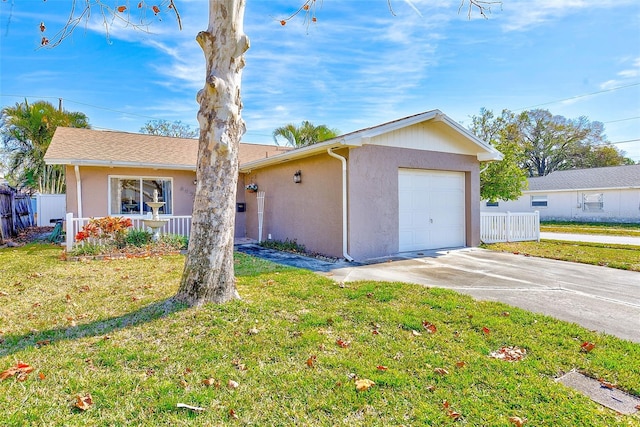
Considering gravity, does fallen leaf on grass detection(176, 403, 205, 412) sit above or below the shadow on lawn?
below

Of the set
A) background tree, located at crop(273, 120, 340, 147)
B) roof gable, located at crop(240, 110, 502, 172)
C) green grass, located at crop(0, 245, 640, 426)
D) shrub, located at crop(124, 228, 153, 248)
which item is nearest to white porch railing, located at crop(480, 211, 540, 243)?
roof gable, located at crop(240, 110, 502, 172)

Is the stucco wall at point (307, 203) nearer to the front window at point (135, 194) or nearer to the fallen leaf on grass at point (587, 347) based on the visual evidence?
the front window at point (135, 194)

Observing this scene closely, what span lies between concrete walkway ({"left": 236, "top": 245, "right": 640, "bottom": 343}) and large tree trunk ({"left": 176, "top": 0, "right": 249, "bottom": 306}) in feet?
8.35

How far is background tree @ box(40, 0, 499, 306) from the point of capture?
4418 mm

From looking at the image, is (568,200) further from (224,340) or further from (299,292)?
(224,340)

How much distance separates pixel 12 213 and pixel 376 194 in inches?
629

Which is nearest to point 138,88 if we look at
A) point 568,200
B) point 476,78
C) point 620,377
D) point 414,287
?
point 476,78

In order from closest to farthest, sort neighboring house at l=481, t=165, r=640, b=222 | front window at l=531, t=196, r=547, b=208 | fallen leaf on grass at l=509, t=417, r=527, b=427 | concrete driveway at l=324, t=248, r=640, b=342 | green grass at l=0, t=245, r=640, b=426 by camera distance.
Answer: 1. fallen leaf on grass at l=509, t=417, r=527, b=427
2. green grass at l=0, t=245, r=640, b=426
3. concrete driveway at l=324, t=248, r=640, b=342
4. neighboring house at l=481, t=165, r=640, b=222
5. front window at l=531, t=196, r=547, b=208

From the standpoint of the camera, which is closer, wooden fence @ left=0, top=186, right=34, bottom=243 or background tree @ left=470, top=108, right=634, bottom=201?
wooden fence @ left=0, top=186, right=34, bottom=243

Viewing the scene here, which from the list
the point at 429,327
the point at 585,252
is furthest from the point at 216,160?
the point at 585,252

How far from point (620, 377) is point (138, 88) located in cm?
2081

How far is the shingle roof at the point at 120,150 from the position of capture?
36.7 feet

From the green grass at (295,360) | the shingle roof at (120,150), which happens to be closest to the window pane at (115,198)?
the shingle roof at (120,150)

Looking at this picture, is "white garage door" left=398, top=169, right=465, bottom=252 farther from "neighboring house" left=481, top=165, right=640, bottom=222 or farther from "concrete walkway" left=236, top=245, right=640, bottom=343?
"neighboring house" left=481, top=165, right=640, bottom=222
